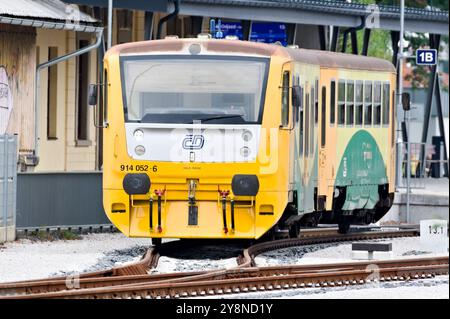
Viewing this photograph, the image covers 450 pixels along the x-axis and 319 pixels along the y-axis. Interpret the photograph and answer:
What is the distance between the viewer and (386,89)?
87.9ft

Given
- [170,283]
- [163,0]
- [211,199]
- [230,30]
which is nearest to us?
[170,283]

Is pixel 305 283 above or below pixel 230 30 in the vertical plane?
below

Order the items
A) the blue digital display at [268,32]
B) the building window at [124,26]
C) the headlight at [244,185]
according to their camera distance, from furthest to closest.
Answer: the blue digital display at [268,32] → the building window at [124,26] → the headlight at [244,185]

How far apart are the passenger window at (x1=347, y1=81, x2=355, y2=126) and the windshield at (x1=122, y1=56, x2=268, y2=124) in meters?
4.15

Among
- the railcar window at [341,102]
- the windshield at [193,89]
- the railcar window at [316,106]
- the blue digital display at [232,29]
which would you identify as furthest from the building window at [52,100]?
the windshield at [193,89]

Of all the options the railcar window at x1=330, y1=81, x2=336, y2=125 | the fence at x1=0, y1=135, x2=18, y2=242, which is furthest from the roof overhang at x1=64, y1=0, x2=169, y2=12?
the railcar window at x1=330, y1=81, x2=336, y2=125

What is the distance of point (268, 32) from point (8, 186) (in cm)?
1634

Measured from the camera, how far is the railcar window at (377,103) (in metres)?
26.1

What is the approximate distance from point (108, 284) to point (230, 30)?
21.5 m

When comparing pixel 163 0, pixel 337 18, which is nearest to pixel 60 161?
pixel 163 0

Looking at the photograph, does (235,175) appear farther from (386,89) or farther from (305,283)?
(386,89)

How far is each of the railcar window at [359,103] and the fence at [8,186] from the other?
5087 mm

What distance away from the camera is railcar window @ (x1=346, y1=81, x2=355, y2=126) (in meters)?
25.1

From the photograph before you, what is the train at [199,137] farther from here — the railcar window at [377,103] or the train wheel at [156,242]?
the railcar window at [377,103]
